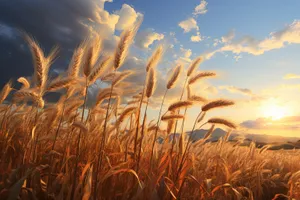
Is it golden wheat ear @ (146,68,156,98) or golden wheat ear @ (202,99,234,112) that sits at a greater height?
golden wheat ear @ (146,68,156,98)

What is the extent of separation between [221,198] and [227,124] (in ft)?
4.04

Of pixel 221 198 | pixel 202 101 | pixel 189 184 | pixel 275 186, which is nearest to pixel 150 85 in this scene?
pixel 202 101

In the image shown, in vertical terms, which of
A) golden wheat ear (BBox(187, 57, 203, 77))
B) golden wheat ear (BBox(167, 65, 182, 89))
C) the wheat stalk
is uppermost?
golden wheat ear (BBox(187, 57, 203, 77))

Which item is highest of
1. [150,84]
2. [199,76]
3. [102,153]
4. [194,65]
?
[194,65]

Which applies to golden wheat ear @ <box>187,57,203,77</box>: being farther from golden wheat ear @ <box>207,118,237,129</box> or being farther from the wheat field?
golden wheat ear @ <box>207,118,237,129</box>

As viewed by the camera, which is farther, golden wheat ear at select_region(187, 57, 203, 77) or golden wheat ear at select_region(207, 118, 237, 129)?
golden wheat ear at select_region(187, 57, 203, 77)

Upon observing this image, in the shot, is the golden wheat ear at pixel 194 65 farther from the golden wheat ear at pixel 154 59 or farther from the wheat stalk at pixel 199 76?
the golden wheat ear at pixel 154 59

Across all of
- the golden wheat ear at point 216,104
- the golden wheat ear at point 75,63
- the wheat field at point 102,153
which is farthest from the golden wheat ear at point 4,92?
the golden wheat ear at point 216,104

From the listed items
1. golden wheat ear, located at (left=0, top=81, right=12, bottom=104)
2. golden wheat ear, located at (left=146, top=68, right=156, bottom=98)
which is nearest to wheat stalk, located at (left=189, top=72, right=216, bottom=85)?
golden wheat ear, located at (left=146, top=68, right=156, bottom=98)

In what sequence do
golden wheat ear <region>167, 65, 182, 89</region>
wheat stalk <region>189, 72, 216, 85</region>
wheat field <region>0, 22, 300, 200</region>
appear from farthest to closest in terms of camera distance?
wheat stalk <region>189, 72, 216, 85</region> < golden wheat ear <region>167, 65, 182, 89</region> < wheat field <region>0, 22, 300, 200</region>

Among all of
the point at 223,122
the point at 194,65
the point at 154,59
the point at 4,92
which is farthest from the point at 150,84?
the point at 4,92

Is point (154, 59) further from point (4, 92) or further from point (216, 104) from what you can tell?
point (4, 92)

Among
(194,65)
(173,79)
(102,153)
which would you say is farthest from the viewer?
(194,65)

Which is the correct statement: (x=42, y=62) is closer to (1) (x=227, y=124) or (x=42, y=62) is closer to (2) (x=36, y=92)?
(2) (x=36, y=92)
